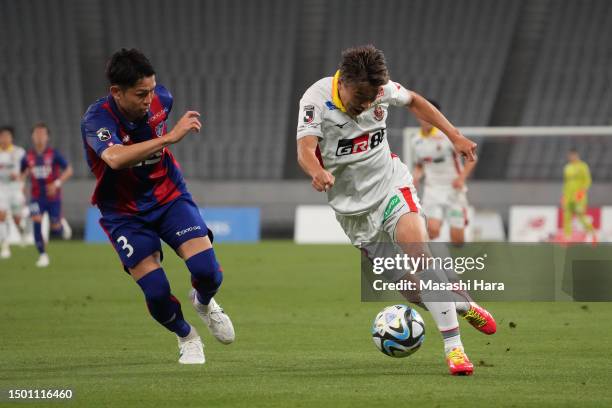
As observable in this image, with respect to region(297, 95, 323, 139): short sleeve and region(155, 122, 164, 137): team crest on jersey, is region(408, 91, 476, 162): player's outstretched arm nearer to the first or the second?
region(297, 95, 323, 139): short sleeve

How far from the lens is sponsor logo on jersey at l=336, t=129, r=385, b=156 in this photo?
6.96 meters

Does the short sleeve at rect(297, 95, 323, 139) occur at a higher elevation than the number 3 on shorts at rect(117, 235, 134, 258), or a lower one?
higher

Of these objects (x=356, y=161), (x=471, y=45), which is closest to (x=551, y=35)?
(x=471, y=45)

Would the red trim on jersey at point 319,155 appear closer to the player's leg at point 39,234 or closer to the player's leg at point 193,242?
the player's leg at point 193,242

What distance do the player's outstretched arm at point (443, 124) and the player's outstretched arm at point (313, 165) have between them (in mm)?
790

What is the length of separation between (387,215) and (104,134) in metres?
1.88

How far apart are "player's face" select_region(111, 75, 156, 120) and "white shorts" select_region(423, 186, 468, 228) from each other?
336 inches

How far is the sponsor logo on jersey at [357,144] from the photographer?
22.9ft

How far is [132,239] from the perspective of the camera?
7090 mm

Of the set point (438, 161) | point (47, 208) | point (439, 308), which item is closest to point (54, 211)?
point (47, 208)

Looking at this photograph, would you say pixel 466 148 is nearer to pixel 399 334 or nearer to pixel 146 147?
pixel 399 334

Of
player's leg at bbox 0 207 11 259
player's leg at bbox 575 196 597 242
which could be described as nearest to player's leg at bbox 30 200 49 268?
player's leg at bbox 0 207 11 259

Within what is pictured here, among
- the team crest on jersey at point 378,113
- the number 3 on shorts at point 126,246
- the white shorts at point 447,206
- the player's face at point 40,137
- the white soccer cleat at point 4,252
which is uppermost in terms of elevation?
the team crest on jersey at point 378,113

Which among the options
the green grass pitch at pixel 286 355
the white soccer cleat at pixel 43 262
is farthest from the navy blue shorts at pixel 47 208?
the green grass pitch at pixel 286 355
